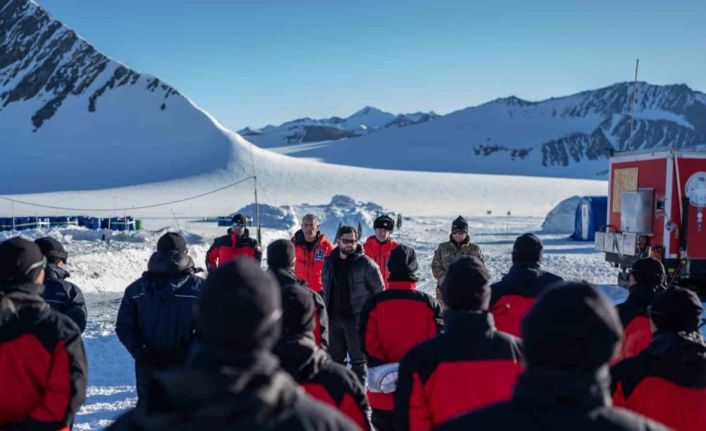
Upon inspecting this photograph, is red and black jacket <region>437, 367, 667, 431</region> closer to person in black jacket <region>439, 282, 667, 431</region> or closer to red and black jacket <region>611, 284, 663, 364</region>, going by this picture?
person in black jacket <region>439, 282, 667, 431</region>

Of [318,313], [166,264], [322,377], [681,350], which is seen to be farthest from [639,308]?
[166,264]

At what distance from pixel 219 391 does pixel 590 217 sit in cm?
2284

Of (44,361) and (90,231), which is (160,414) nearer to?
(44,361)

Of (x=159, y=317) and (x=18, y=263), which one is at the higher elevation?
(x=18, y=263)

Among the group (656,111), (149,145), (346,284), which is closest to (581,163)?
(656,111)

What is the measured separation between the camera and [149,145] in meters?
66.9

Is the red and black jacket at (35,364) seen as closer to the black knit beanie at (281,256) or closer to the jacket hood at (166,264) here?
the jacket hood at (166,264)

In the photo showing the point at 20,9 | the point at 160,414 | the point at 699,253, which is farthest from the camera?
the point at 20,9

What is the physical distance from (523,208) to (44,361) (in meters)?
47.3

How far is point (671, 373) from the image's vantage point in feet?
8.30

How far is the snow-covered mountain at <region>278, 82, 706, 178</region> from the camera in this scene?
3789 inches

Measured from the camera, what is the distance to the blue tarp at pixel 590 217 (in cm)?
2212

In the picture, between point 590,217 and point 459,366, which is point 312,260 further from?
point 590,217

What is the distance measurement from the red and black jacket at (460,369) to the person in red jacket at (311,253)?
12.5 feet
